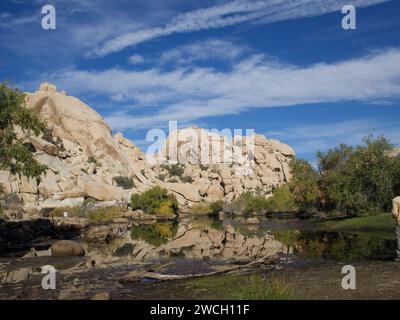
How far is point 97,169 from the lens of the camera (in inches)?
5187

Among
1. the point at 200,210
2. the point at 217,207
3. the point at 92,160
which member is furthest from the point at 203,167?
the point at 217,207

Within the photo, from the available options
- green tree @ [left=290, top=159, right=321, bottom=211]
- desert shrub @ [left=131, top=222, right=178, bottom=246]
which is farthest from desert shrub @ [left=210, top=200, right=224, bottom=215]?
desert shrub @ [left=131, top=222, right=178, bottom=246]

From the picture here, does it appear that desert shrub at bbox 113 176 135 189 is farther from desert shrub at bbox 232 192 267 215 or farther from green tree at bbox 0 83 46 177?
green tree at bbox 0 83 46 177

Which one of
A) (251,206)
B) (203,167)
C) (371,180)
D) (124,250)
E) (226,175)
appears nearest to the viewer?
(124,250)

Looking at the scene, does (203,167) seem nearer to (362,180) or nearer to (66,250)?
(362,180)

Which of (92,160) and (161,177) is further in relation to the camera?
(161,177)

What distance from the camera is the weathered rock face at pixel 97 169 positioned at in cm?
10169

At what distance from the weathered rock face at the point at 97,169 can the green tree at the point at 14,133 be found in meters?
55.8

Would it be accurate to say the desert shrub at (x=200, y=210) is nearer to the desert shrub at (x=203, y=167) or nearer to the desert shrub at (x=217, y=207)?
the desert shrub at (x=217, y=207)

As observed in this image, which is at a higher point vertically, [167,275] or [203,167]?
[203,167]

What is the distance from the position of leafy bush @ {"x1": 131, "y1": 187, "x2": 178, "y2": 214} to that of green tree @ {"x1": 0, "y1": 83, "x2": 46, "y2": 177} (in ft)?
232

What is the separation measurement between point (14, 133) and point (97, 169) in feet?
330

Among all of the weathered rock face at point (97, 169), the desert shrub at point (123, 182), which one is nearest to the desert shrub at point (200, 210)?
the weathered rock face at point (97, 169)
